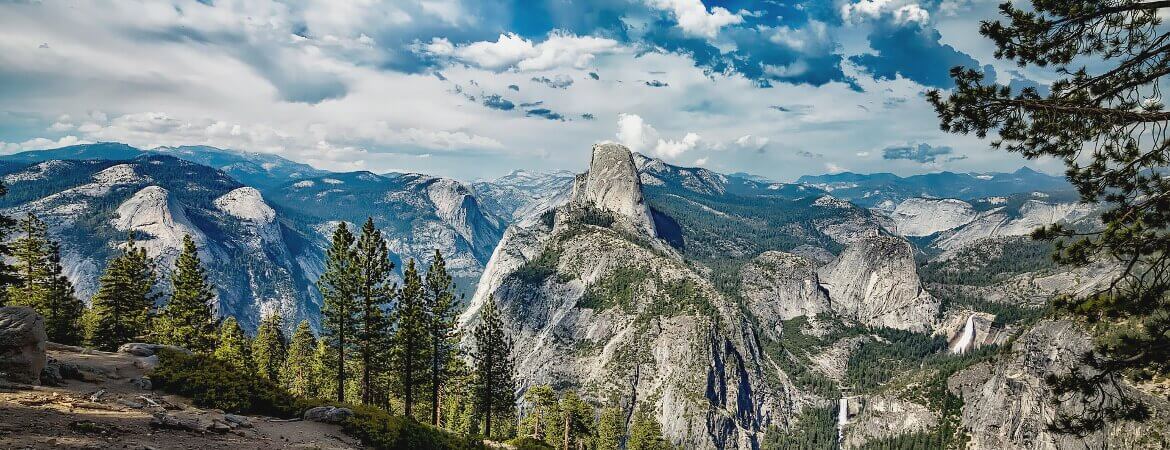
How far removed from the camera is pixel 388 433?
27.9 m

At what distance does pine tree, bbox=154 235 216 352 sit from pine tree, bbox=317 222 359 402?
16023 millimetres

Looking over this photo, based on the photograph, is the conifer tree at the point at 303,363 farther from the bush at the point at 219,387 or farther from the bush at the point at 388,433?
the bush at the point at 388,433

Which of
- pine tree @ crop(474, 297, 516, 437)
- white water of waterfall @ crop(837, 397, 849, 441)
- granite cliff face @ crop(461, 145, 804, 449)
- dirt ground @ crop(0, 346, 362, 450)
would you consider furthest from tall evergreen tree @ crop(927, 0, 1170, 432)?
white water of waterfall @ crop(837, 397, 849, 441)

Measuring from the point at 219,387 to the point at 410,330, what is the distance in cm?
1938

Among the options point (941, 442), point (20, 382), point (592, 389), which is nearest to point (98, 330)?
point (20, 382)

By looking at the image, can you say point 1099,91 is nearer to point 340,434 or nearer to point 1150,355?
point 1150,355

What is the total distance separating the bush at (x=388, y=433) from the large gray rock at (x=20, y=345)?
531 inches

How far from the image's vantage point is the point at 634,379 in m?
164

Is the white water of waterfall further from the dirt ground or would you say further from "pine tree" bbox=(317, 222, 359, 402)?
the dirt ground

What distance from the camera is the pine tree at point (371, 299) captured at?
42344mm

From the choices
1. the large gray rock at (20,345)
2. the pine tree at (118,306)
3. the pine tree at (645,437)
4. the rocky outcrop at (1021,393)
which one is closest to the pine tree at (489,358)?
the pine tree at (645,437)

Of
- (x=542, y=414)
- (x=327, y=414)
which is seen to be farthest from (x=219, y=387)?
(x=542, y=414)

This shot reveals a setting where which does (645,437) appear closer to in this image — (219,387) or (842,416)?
(219,387)

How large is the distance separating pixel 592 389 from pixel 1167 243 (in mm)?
152533
